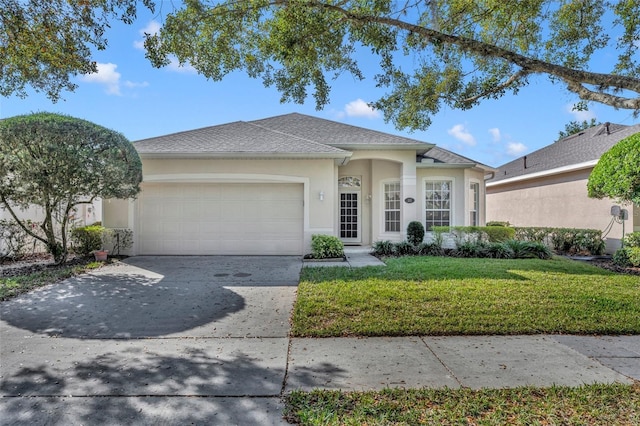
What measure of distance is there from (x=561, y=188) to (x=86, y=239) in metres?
18.2

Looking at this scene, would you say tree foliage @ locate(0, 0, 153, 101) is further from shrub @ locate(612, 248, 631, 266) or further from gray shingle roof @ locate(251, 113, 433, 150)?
shrub @ locate(612, 248, 631, 266)

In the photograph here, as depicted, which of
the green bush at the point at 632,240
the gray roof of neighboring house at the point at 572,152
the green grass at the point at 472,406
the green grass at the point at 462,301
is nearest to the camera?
the green grass at the point at 472,406

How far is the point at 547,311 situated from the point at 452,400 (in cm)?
357

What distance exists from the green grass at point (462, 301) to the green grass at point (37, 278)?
5527 millimetres

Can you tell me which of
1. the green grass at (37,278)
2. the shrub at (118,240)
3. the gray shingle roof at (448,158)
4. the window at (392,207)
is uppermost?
the gray shingle roof at (448,158)

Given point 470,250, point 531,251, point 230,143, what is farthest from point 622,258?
Answer: point 230,143

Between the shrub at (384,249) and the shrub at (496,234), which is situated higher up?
the shrub at (496,234)

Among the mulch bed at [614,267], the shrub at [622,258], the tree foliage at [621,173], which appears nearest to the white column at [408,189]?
the tree foliage at [621,173]

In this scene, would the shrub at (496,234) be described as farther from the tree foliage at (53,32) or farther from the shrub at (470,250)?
the tree foliage at (53,32)

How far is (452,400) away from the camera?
3217 millimetres

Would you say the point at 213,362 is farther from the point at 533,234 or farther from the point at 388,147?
the point at 533,234

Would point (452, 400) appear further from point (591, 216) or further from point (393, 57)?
point (591, 216)

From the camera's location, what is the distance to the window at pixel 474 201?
1484 centimetres

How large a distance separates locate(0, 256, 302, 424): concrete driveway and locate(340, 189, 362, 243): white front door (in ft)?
22.2
